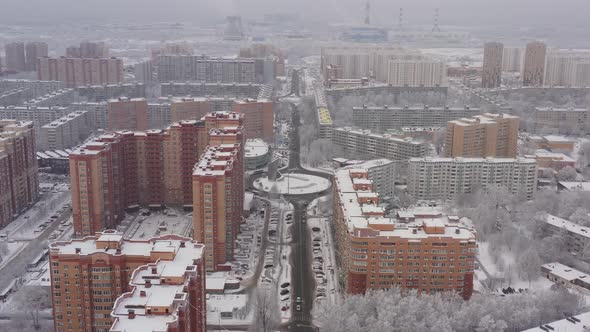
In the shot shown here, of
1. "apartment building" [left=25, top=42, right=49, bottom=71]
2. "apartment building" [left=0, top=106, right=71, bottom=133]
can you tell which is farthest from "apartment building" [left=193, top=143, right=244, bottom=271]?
"apartment building" [left=25, top=42, right=49, bottom=71]

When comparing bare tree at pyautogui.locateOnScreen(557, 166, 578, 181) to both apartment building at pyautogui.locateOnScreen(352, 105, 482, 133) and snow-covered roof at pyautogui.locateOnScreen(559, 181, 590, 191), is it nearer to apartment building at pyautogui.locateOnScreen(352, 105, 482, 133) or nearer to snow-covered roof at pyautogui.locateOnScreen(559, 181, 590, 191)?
snow-covered roof at pyautogui.locateOnScreen(559, 181, 590, 191)

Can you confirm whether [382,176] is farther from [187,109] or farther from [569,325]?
[187,109]

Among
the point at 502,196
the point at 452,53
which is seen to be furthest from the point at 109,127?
the point at 452,53

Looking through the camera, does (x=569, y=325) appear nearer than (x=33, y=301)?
Yes

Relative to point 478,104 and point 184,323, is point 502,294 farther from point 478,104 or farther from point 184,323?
point 478,104

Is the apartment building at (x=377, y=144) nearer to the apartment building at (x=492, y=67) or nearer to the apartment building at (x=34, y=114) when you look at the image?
the apartment building at (x=34, y=114)

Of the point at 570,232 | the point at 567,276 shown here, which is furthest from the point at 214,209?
the point at 570,232
